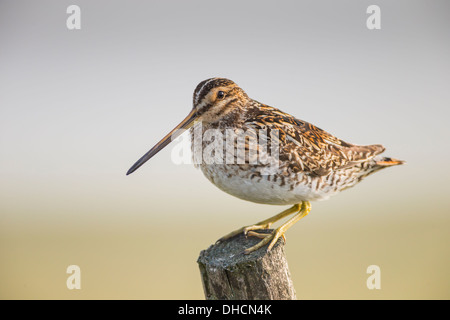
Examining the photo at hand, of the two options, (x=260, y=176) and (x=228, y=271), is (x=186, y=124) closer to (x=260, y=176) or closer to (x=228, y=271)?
(x=260, y=176)

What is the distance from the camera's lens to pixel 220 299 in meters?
4.07

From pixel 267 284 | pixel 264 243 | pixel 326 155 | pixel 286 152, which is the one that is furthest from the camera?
pixel 326 155

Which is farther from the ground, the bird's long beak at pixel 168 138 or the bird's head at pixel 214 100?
the bird's head at pixel 214 100

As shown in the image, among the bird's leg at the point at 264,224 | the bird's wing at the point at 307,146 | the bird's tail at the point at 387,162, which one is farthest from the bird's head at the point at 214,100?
the bird's tail at the point at 387,162

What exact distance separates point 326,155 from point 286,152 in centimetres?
58

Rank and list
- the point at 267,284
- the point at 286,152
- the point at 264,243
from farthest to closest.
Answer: the point at 286,152 → the point at 264,243 → the point at 267,284

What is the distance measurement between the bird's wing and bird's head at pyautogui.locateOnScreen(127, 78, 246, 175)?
277mm

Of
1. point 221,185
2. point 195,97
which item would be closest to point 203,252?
point 221,185

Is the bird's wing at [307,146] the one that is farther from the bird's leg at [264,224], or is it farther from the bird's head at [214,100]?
the bird's leg at [264,224]

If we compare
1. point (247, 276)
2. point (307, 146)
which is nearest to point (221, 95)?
point (307, 146)

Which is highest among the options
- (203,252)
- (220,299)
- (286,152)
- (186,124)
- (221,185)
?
(186,124)

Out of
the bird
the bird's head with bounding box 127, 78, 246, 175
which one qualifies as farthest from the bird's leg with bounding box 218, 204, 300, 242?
the bird's head with bounding box 127, 78, 246, 175

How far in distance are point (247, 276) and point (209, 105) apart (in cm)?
190

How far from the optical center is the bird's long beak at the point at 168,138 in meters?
5.02
